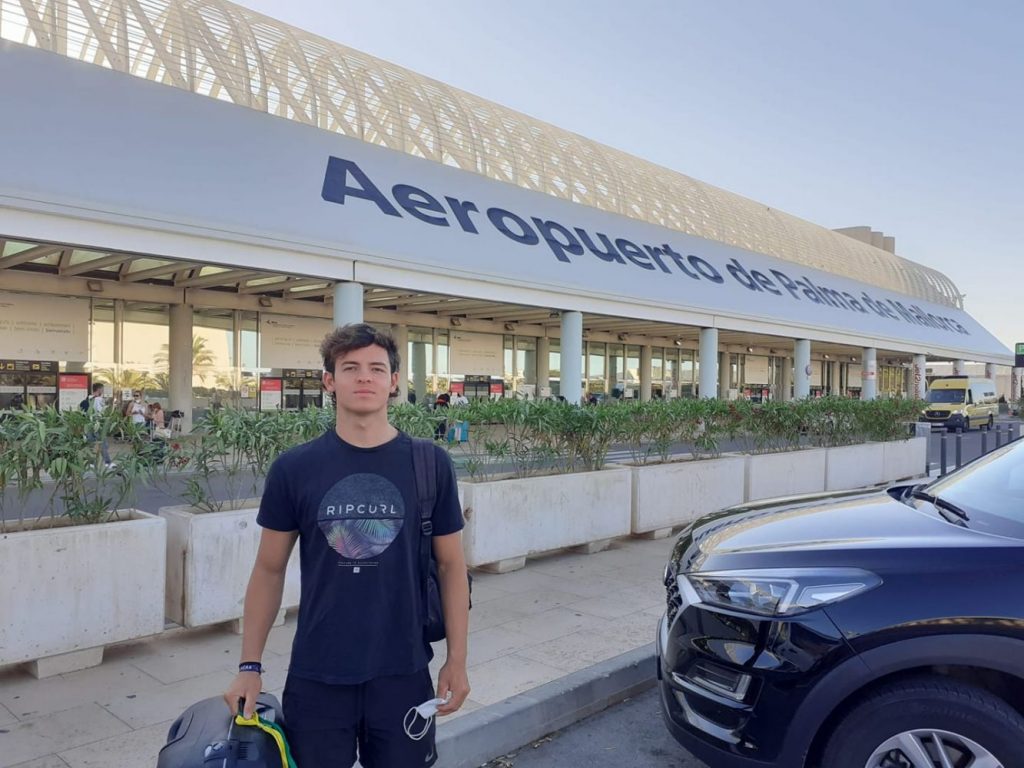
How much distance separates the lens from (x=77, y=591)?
4320 mm

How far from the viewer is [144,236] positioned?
1198 cm

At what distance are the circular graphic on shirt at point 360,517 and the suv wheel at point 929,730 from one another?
1855 millimetres

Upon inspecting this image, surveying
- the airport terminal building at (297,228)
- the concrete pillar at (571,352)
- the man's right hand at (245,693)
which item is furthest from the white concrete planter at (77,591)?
the concrete pillar at (571,352)

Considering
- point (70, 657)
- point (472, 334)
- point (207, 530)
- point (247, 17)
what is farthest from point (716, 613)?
point (472, 334)

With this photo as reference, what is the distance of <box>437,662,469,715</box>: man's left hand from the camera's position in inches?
88.2

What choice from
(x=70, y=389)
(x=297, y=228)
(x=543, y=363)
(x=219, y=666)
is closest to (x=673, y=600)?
(x=219, y=666)

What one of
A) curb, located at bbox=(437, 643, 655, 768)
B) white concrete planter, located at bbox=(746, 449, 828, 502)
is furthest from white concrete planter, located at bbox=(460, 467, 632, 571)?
white concrete planter, located at bbox=(746, 449, 828, 502)

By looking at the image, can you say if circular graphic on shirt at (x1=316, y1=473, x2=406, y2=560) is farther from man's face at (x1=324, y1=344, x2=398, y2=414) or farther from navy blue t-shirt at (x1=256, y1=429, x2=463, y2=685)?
man's face at (x1=324, y1=344, x2=398, y2=414)

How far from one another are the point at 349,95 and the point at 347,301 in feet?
19.8

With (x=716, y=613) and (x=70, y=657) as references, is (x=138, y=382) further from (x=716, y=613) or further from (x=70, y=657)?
(x=716, y=613)

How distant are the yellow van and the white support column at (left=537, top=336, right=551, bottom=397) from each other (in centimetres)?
1608

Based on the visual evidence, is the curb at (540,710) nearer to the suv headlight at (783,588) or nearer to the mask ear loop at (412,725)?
the suv headlight at (783,588)

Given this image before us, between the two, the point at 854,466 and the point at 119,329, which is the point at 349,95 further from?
the point at 854,466

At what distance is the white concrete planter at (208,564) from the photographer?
4.85 m
